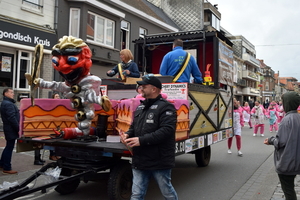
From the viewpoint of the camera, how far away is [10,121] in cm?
618

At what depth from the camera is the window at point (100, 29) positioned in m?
15.2

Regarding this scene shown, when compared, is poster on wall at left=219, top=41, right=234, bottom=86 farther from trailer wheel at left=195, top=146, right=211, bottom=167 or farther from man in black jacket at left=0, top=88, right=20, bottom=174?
man in black jacket at left=0, top=88, right=20, bottom=174

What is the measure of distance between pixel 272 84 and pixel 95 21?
85.0 metres

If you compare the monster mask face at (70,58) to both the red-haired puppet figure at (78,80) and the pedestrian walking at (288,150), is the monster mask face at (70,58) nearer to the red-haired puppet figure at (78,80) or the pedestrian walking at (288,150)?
the red-haired puppet figure at (78,80)

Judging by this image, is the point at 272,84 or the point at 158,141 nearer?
the point at 158,141

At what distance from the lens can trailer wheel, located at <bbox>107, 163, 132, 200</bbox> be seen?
13.3 feet

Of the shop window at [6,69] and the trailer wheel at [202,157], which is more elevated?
the shop window at [6,69]

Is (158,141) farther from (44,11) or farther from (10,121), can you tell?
(44,11)

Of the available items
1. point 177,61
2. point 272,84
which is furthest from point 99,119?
point 272,84

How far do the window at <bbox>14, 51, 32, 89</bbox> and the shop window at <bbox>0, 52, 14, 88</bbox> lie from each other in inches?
9.0

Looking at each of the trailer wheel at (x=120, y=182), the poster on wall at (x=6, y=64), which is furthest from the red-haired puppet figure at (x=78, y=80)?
the poster on wall at (x=6, y=64)

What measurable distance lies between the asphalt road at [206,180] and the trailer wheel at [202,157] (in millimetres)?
129

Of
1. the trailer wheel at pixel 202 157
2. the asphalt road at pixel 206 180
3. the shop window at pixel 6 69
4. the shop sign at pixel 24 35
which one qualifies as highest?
the shop sign at pixel 24 35

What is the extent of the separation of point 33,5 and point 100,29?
12.9ft
